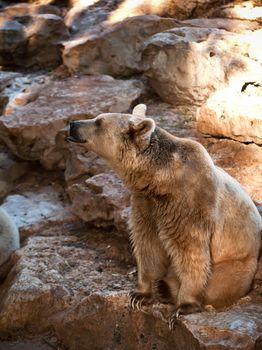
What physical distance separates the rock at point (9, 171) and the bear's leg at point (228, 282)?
5.03 m

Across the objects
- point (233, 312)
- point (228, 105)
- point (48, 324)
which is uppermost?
point (228, 105)

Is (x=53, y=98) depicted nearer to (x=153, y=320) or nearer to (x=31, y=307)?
(x=31, y=307)

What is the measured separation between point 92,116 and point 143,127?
3683mm

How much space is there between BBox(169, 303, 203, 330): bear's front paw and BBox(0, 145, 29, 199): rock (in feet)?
16.4

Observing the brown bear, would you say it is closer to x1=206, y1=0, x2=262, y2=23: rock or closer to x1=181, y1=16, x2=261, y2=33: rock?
x1=181, y1=16, x2=261, y2=33: rock

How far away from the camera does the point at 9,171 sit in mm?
9547

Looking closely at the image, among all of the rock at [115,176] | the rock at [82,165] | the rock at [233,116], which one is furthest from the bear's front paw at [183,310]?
the rock at [82,165]

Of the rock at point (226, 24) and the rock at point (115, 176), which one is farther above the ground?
the rock at point (226, 24)

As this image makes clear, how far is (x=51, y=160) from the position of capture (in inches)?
361

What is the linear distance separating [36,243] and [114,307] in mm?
1952

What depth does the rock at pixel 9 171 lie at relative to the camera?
30.9 feet

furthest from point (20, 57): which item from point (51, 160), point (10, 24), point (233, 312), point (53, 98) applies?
Answer: point (233, 312)

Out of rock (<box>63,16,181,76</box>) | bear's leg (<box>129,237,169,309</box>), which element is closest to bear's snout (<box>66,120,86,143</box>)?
bear's leg (<box>129,237,169,309</box>)

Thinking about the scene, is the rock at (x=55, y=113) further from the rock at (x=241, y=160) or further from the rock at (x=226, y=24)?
the rock at (x=241, y=160)
